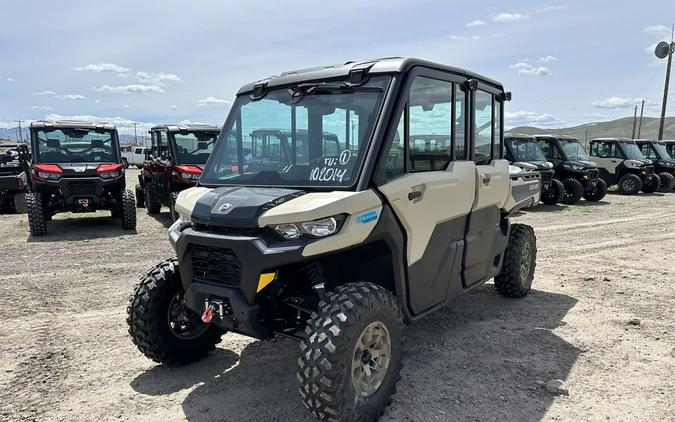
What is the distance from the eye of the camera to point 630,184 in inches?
744

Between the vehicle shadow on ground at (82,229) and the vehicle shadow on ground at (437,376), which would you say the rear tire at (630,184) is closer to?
the vehicle shadow on ground at (437,376)

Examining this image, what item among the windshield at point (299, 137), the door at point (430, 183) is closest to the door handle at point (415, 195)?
the door at point (430, 183)

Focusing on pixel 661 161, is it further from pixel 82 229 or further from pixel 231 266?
pixel 231 266

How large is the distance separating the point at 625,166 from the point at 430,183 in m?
18.1

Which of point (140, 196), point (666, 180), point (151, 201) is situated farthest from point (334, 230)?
point (666, 180)

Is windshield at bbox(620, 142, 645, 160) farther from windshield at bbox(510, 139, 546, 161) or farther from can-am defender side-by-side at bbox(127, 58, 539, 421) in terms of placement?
can-am defender side-by-side at bbox(127, 58, 539, 421)

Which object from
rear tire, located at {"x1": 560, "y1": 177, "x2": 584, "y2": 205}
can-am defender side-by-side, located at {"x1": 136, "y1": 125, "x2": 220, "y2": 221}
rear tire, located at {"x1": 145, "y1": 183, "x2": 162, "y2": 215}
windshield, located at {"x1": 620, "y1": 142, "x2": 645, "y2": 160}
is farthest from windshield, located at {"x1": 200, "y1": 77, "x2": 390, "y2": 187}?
windshield, located at {"x1": 620, "y1": 142, "x2": 645, "y2": 160}

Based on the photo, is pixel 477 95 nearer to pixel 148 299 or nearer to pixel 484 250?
pixel 484 250

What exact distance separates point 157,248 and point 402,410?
646 centimetres

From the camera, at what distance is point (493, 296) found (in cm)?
588

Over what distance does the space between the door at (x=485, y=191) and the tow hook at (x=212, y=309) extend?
2091mm

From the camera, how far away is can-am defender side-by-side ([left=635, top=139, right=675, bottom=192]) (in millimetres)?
19672

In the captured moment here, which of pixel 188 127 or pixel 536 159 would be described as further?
pixel 536 159

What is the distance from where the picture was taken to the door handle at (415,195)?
3447 mm
